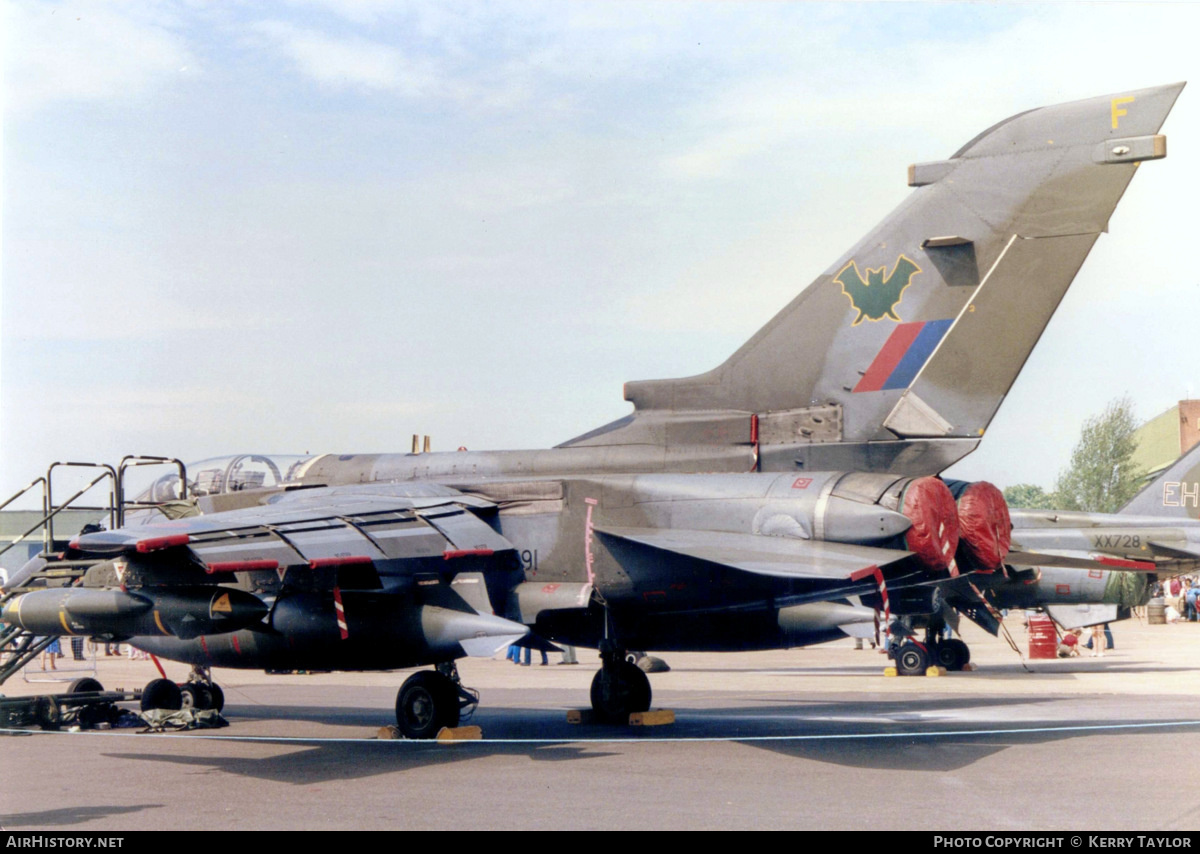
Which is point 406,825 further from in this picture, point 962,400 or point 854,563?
point 962,400

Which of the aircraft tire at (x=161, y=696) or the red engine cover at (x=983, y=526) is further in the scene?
the aircraft tire at (x=161, y=696)

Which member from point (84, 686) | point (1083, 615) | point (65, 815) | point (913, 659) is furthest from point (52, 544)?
point (1083, 615)

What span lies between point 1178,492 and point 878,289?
16.5m

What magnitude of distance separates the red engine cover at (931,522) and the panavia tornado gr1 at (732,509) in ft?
0.06

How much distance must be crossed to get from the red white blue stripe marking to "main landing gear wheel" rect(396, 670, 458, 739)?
5.08 metres

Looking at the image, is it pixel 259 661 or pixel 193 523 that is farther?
pixel 259 661

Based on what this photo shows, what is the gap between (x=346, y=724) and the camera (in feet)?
48.2

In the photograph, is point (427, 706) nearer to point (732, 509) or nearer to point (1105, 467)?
point (732, 509)

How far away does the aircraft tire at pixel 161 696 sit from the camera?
47.6ft

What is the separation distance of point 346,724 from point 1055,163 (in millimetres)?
10114

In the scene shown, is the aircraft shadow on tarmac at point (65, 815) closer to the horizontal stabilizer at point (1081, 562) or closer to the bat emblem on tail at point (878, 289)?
the bat emblem on tail at point (878, 289)

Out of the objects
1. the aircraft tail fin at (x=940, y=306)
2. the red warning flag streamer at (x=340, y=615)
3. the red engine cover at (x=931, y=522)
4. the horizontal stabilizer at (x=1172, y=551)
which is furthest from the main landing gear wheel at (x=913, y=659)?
the red warning flag streamer at (x=340, y=615)

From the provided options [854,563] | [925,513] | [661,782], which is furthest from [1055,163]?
[661,782]

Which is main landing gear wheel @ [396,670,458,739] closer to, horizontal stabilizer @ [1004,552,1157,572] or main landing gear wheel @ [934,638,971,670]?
horizontal stabilizer @ [1004,552,1157,572]
